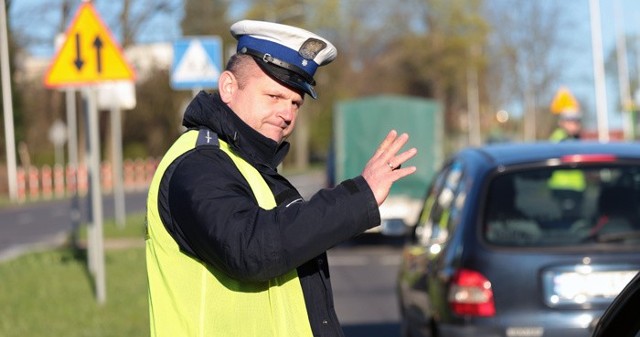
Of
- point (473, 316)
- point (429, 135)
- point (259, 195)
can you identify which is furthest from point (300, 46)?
point (429, 135)

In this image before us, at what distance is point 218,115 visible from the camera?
352cm

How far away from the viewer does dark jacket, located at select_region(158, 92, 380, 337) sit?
321 cm

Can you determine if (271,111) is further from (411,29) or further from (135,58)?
(411,29)

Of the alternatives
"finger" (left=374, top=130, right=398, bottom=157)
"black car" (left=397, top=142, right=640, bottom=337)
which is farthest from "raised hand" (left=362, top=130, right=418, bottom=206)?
"black car" (left=397, top=142, right=640, bottom=337)

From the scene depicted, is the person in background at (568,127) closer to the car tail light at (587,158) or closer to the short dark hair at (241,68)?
the car tail light at (587,158)

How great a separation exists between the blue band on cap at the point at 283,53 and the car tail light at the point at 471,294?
348 centimetres

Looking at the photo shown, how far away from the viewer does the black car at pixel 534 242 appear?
6738 millimetres

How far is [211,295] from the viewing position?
3.32 metres

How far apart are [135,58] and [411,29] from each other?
73.5 feet

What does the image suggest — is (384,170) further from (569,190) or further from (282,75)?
(569,190)

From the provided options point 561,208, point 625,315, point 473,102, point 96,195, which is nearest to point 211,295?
point 625,315

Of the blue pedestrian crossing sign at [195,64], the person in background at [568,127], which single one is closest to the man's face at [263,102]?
the person in background at [568,127]

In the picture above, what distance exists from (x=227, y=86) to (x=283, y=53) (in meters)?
0.18

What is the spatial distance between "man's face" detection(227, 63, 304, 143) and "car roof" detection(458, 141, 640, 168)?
3880mm
